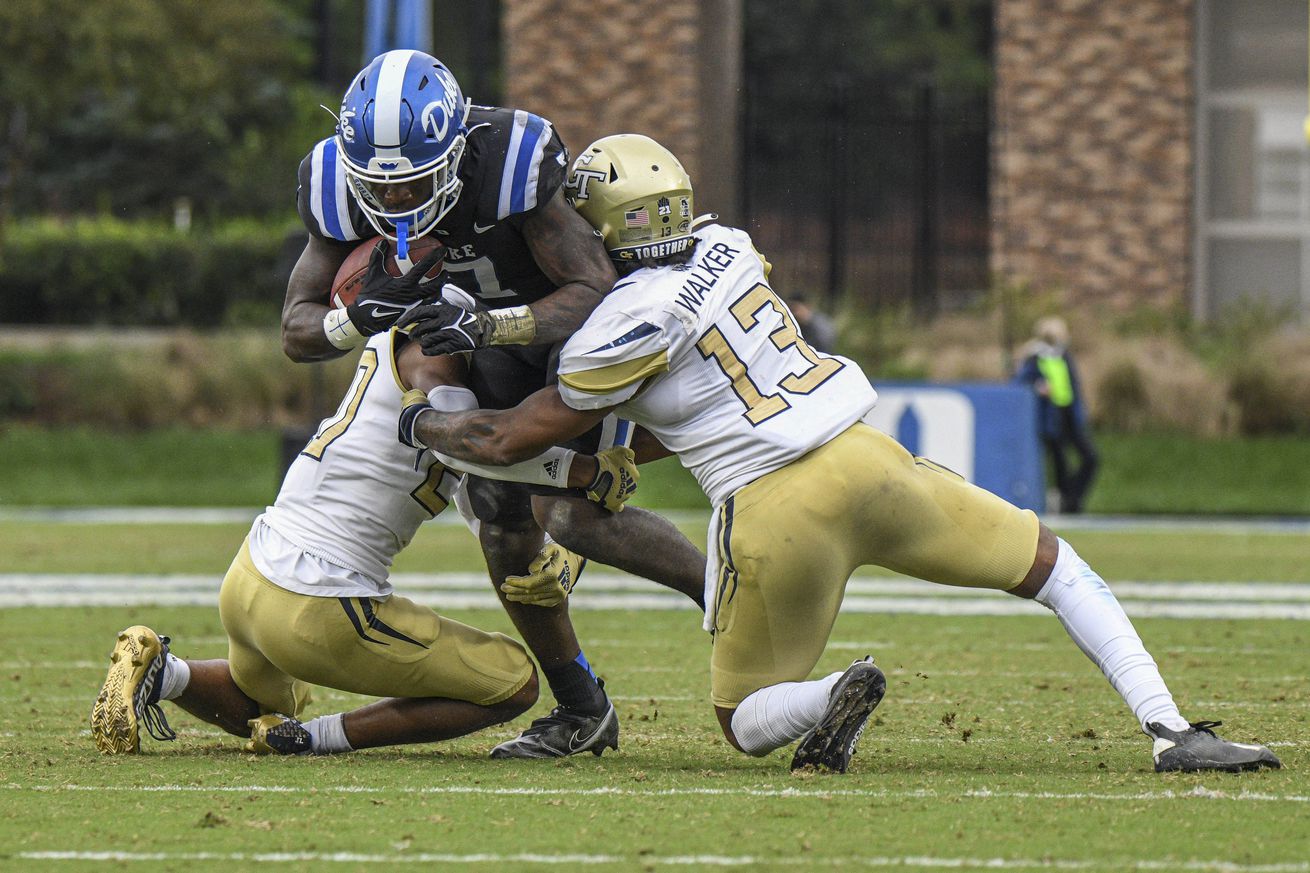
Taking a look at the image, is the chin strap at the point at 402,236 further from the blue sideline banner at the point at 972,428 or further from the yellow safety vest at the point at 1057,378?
the yellow safety vest at the point at 1057,378

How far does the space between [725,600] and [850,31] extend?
30.5 meters

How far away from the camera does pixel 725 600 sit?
14.5 feet

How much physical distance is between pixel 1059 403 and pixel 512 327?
1001 centimetres

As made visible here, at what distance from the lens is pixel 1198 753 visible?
14.0 ft

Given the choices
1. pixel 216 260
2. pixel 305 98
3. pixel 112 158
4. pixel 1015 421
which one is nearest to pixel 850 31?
pixel 305 98

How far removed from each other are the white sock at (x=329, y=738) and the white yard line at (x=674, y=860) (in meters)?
1.27

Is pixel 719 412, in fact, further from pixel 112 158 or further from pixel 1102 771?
pixel 112 158

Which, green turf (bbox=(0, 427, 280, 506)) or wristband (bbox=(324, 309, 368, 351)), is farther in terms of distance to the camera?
green turf (bbox=(0, 427, 280, 506))

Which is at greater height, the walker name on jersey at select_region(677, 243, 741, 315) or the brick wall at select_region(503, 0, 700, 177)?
the brick wall at select_region(503, 0, 700, 177)

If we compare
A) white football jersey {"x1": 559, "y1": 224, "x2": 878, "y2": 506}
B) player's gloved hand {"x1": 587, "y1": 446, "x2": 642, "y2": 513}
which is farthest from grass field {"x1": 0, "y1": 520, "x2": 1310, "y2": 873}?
white football jersey {"x1": 559, "y1": 224, "x2": 878, "y2": 506}

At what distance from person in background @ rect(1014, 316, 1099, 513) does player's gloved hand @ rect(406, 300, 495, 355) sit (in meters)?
9.90

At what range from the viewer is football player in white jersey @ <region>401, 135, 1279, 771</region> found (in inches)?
171

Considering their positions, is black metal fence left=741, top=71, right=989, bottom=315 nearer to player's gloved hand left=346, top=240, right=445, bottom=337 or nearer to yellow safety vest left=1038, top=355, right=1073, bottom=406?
yellow safety vest left=1038, top=355, right=1073, bottom=406

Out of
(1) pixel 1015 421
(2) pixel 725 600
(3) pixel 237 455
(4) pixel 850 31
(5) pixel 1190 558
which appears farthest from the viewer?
(4) pixel 850 31
